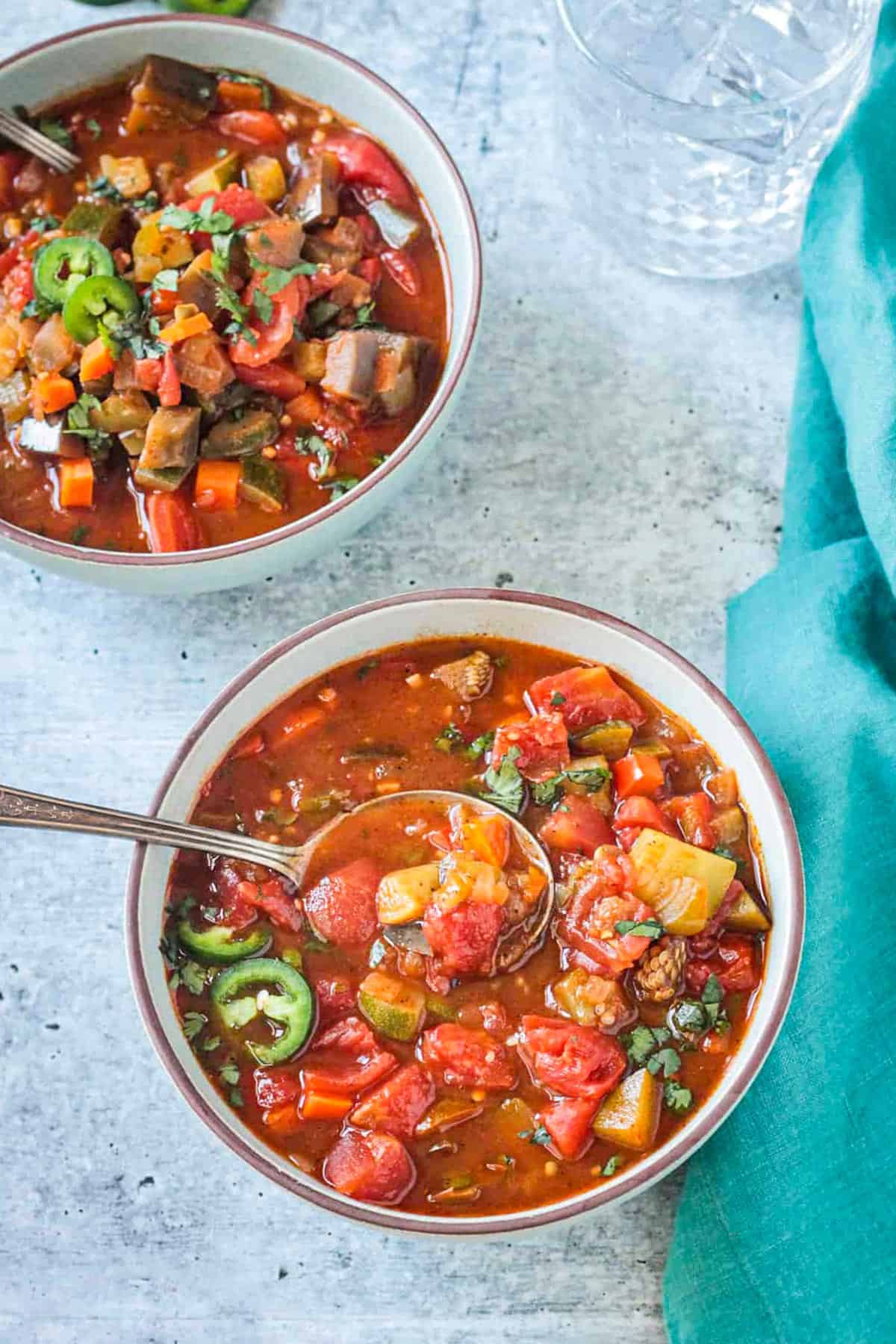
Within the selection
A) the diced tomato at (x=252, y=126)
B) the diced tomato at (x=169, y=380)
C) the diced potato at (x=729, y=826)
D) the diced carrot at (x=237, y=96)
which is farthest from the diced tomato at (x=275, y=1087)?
the diced carrot at (x=237, y=96)

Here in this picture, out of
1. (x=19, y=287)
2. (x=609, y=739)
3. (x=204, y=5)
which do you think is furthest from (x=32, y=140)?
(x=609, y=739)

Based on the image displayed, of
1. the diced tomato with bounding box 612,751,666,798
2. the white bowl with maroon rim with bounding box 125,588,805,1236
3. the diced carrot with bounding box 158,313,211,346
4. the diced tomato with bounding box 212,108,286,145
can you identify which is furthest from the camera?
the diced tomato with bounding box 212,108,286,145

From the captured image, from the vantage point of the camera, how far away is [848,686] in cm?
397

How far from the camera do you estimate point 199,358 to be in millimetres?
4082

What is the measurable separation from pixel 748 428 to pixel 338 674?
1.50 m

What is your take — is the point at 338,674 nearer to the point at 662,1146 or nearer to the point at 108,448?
the point at 108,448

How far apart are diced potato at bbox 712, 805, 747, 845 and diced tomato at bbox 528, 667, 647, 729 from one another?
0.34 m

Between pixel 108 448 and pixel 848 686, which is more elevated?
pixel 848 686

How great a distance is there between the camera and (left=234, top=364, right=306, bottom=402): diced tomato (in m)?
4.18

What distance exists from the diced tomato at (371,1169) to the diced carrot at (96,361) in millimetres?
2119

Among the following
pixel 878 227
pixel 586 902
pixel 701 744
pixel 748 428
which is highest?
pixel 878 227

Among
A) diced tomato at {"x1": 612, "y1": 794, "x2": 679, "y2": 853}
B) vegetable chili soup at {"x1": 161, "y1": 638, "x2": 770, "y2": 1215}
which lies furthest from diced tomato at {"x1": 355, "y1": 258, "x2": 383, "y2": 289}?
diced tomato at {"x1": 612, "y1": 794, "x2": 679, "y2": 853}

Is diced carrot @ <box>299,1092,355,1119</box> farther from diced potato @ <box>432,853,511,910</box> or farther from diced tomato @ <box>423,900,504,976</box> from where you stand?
diced potato @ <box>432,853,511,910</box>

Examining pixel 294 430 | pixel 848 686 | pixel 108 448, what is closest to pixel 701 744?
pixel 848 686
